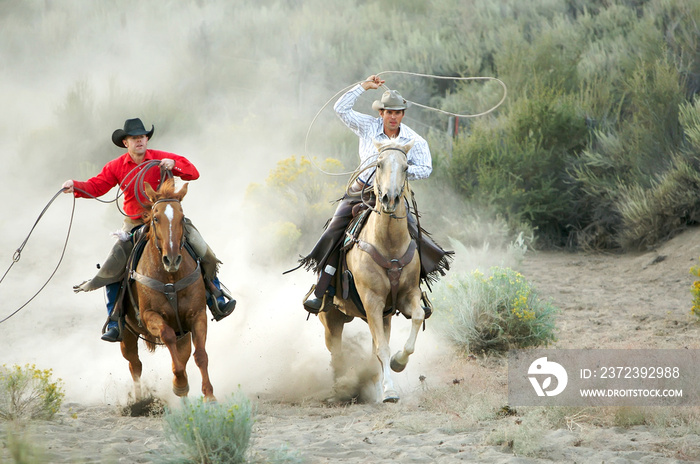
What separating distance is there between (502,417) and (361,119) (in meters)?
3.22

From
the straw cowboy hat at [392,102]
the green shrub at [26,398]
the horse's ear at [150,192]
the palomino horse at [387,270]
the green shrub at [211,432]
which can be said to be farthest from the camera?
the straw cowboy hat at [392,102]

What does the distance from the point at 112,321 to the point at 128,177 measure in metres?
1.36

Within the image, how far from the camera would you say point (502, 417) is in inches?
262

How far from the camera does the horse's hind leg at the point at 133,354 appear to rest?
780 cm

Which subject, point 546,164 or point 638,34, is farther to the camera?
point 638,34

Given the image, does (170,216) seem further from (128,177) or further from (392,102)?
(392,102)

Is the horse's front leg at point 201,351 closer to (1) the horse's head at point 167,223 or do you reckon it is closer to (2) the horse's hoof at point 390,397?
(1) the horse's head at point 167,223

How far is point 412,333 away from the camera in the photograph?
7145 millimetres

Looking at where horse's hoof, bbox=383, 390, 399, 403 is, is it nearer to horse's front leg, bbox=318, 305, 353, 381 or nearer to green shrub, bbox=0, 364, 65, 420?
horse's front leg, bbox=318, 305, 353, 381

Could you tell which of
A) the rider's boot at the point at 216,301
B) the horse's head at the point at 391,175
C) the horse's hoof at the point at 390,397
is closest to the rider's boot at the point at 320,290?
the rider's boot at the point at 216,301

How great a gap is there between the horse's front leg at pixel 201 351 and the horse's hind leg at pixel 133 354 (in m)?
1.09

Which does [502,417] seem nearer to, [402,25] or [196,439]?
[196,439]

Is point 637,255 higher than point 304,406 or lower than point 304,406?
higher

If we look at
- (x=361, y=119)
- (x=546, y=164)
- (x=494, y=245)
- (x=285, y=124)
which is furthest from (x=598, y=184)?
(x=361, y=119)
